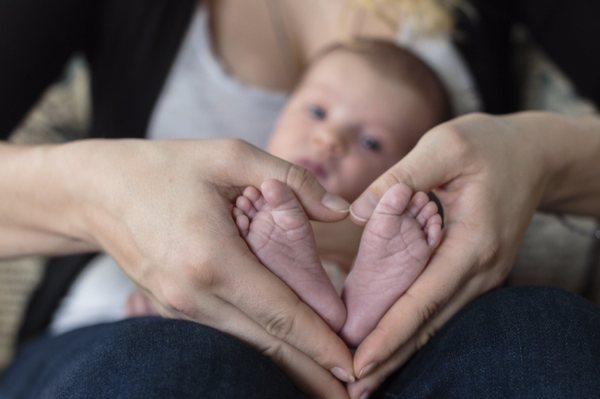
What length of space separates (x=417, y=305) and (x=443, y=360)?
0.16 feet

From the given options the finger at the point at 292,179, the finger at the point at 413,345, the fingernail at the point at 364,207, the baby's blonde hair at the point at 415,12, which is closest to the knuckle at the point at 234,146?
the finger at the point at 292,179

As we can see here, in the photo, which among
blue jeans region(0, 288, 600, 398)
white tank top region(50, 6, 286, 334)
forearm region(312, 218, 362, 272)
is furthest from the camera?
white tank top region(50, 6, 286, 334)

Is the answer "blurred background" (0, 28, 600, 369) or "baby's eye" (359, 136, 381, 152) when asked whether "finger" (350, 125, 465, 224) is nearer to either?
"baby's eye" (359, 136, 381, 152)

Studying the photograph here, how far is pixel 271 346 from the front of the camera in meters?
0.57

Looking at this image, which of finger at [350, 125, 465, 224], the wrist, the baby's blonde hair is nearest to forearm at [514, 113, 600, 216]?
the wrist

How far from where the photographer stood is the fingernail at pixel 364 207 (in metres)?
0.58

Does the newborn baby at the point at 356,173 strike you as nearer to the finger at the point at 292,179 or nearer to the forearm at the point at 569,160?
the finger at the point at 292,179

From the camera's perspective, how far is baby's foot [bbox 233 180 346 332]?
22.2 inches

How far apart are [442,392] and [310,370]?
0.11 metres

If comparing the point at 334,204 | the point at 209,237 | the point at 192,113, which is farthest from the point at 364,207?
the point at 192,113

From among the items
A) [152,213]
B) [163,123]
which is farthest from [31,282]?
[152,213]

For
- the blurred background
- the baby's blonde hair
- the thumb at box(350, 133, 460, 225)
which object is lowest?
the blurred background

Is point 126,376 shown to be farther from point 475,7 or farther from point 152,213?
point 475,7

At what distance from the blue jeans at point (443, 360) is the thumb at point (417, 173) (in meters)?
0.12
